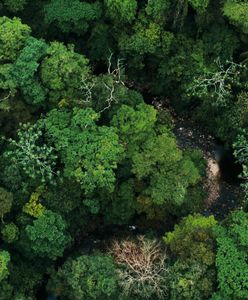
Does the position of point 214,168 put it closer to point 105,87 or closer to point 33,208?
point 105,87

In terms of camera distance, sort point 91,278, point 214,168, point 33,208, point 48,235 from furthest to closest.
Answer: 1. point 214,168
2. point 33,208
3. point 48,235
4. point 91,278

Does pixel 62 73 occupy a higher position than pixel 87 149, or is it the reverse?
pixel 62 73

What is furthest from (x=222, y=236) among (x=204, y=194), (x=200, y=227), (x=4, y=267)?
(x=4, y=267)

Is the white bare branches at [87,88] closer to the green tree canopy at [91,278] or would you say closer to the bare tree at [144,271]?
the bare tree at [144,271]

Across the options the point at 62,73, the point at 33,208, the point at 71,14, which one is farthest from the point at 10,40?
the point at 33,208

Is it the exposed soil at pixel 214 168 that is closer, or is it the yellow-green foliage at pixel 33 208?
the yellow-green foliage at pixel 33 208

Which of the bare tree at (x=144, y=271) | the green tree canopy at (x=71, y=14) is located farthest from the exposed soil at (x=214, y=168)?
the green tree canopy at (x=71, y=14)

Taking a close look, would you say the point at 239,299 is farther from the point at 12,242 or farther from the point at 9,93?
the point at 9,93
